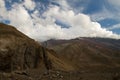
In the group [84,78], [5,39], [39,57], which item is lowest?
[84,78]

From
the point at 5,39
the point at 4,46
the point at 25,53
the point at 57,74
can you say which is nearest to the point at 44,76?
the point at 57,74

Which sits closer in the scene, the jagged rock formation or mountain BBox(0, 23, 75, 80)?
mountain BBox(0, 23, 75, 80)

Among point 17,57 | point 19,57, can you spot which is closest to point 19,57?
point 19,57

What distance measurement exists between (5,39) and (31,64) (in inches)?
475

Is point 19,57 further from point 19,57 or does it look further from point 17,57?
point 17,57

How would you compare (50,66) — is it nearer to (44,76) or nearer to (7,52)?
(7,52)

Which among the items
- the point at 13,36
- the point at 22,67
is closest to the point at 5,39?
the point at 13,36

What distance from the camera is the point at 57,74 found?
26344 mm

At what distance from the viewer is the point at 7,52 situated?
48219 millimetres

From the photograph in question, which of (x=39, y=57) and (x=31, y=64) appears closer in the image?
(x=31, y=64)

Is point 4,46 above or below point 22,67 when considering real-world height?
above

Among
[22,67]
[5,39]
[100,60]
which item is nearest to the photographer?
[22,67]

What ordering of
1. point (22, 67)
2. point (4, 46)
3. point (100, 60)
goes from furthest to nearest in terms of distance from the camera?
1. point (100, 60)
2. point (4, 46)
3. point (22, 67)

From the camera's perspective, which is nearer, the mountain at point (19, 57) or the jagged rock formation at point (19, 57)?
the mountain at point (19, 57)
